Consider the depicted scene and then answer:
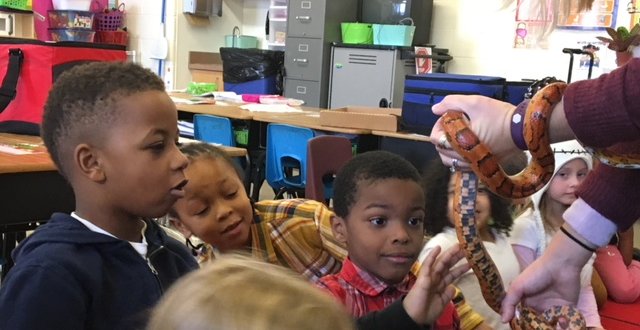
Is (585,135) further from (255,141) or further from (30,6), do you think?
(30,6)

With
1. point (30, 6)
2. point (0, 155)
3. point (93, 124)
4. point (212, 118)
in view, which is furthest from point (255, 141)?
point (30, 6)

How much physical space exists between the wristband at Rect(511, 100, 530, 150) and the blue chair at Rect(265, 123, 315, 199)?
2998 millimetres

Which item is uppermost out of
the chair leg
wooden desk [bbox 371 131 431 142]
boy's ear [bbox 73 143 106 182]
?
boy's ear [bbox 73 143 106 182]

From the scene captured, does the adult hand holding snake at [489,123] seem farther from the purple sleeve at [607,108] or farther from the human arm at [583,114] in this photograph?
the purple sleeve at [607,108]

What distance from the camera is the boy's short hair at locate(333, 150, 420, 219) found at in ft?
4.99

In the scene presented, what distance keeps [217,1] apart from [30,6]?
2.11 metres

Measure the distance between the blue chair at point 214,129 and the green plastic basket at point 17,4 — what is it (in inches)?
160

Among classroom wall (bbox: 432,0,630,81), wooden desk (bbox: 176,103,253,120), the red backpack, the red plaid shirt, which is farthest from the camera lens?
classroom wall (bbox: 432,0,630,81)

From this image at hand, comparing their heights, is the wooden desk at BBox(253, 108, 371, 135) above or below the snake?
below

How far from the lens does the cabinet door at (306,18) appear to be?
682cm

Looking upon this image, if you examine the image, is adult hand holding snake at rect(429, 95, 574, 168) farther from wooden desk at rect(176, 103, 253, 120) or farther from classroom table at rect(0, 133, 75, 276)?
wooden desk at rect(176, 103, 253, 120)

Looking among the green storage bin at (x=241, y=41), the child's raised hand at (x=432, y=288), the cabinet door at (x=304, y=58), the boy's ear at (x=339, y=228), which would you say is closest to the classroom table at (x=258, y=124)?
the cabinet door at (x=304, y=58)

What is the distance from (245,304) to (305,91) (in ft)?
21.2

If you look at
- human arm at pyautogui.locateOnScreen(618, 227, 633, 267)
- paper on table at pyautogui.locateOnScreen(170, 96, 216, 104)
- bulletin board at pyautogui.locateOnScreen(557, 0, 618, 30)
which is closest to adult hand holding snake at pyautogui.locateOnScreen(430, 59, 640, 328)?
human arm at pyautogui.locateOnScreen(618, 227, 633, 267)
